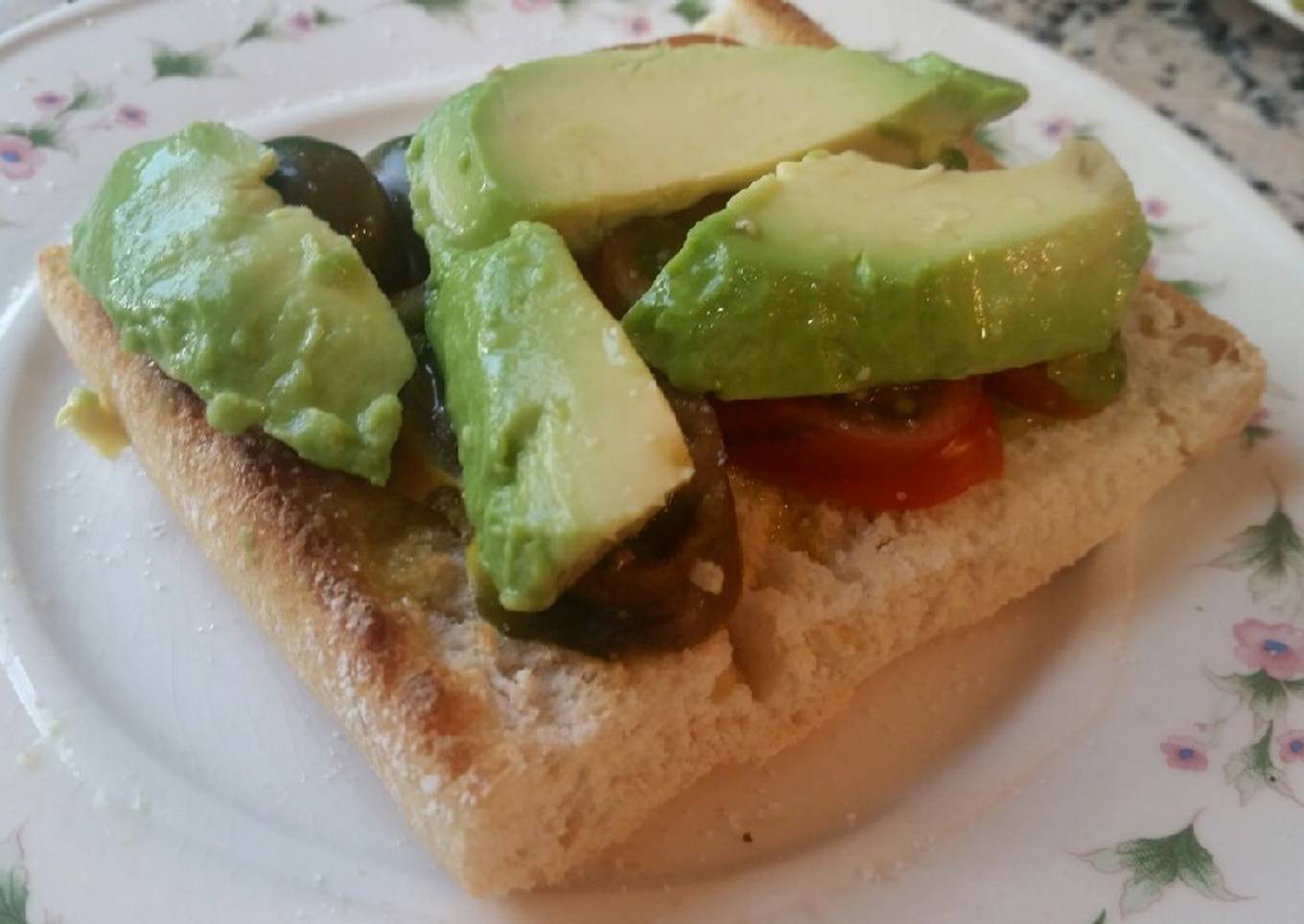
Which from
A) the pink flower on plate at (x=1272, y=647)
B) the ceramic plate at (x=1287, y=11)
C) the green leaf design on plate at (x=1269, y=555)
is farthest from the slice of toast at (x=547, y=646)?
the ceramic plate at (x=1287, y=11)

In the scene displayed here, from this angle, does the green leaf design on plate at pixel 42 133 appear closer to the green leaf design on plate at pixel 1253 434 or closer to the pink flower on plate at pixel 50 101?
the pink flower on plate at pixel 50 101

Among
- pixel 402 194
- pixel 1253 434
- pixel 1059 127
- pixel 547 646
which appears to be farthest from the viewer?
pixel 1059 127

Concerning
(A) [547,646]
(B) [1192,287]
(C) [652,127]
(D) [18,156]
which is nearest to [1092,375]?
(B) [1192,287]

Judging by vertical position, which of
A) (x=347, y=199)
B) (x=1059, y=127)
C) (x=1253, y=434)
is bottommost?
(x=1253, y=434)

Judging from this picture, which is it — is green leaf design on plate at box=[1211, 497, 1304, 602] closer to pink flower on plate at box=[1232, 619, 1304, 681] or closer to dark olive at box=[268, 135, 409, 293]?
pink flower on plate at box=[1232, 619, 1304, 681]

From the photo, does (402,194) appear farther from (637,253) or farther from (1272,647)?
(1272,647)

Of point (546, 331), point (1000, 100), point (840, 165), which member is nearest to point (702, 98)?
point (840, 165)
